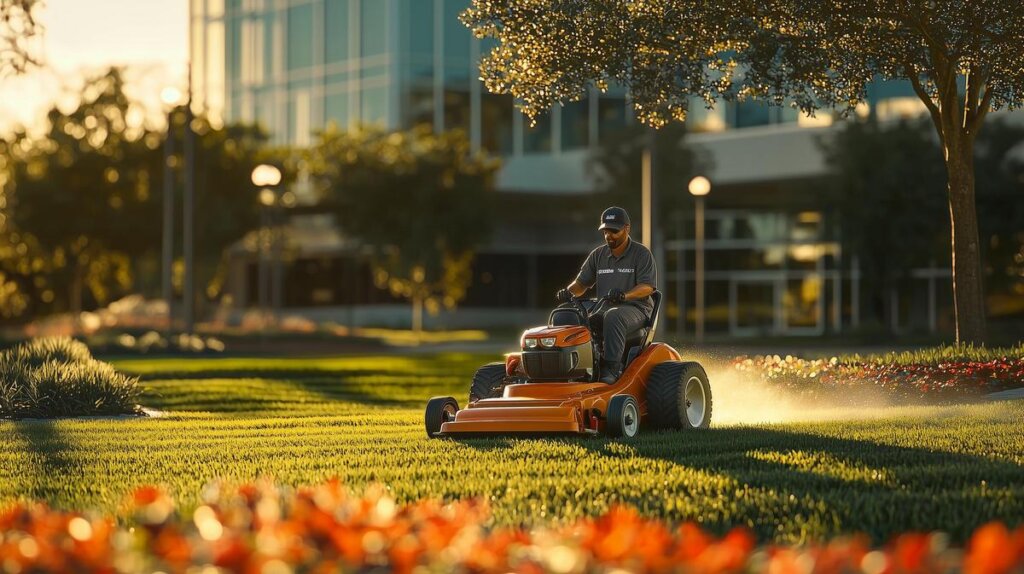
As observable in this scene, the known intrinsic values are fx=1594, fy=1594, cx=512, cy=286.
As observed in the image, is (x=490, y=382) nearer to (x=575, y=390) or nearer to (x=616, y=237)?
(x=575, y=390)

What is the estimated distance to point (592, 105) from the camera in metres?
59.8

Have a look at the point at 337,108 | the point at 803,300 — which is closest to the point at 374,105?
the point at 337,108

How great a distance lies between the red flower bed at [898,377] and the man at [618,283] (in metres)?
5.56

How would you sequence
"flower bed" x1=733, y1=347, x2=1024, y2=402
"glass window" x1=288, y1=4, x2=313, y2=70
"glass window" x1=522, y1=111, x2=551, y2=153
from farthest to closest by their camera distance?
1. "glass window" x1=288, y1=4, x2=313, y2=70
2. "glass window" x1=522, y1=111, x2=551, y2=153
3. "flower bed" x1=733, y1=347, x2=1024, y2=402

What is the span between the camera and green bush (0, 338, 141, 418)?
1616cm

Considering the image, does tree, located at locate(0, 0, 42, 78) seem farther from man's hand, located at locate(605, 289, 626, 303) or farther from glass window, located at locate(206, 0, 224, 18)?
glass window, located at locate(206, 0, 224, 18)

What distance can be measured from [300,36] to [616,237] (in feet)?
166

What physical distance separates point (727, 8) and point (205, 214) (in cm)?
3043

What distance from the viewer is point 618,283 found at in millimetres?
13039

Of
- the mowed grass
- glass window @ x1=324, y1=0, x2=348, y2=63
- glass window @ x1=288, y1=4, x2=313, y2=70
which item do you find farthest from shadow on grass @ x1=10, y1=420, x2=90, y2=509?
glass window @ x1=288, y1=4, x2=313, y2=70

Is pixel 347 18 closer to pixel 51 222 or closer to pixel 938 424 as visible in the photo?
pixel 51 222

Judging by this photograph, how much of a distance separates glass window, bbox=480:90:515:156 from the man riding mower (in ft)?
153

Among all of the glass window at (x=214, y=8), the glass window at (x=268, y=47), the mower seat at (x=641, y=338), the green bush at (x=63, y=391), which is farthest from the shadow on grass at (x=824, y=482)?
the glass window at (x=214, y=8)

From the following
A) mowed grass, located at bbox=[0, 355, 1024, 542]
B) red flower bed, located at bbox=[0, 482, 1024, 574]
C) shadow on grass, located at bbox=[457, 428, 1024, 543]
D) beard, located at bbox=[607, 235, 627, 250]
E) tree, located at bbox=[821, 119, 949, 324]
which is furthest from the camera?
tree, located at bbox=[821, 119, 949, 324]
